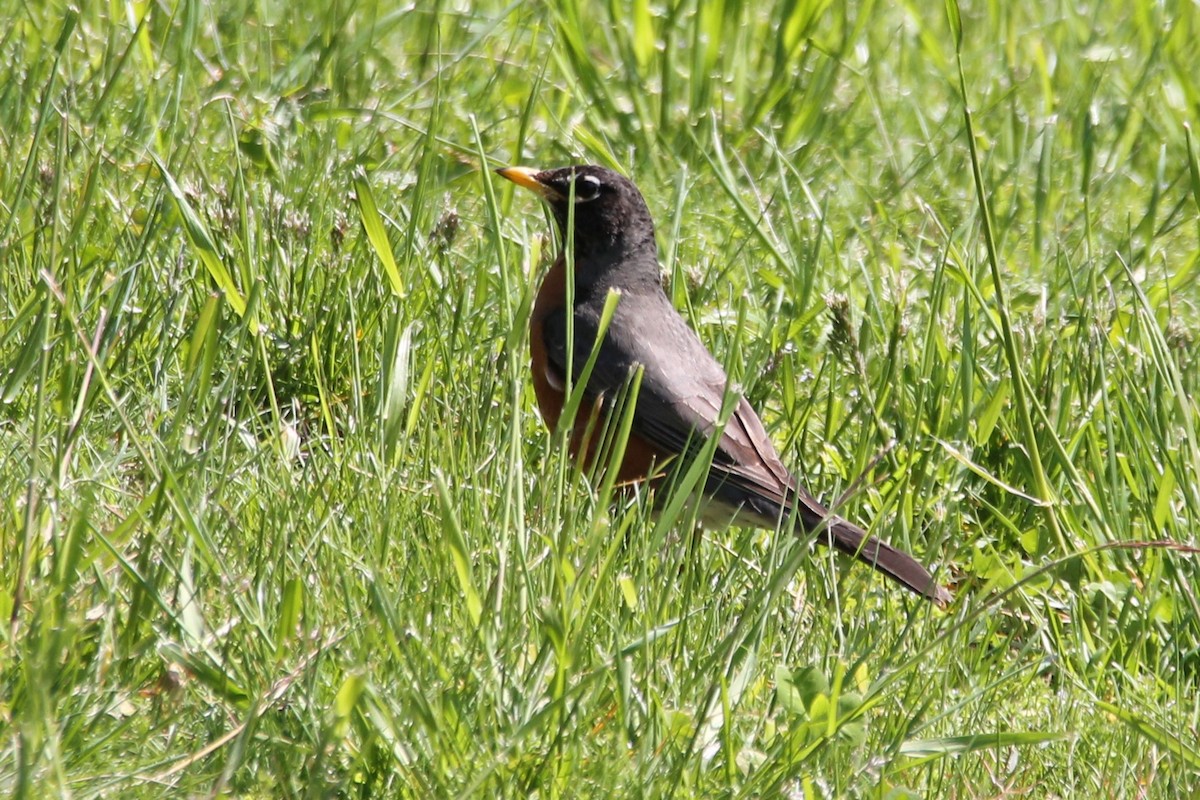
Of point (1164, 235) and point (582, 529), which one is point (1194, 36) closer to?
point (1164, 235)

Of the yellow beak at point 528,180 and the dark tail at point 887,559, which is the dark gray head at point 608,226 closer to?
the yellow beak at point 528,180

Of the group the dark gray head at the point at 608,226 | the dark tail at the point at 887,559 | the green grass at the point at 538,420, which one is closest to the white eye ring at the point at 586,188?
the dark gray head at the point at 608,226

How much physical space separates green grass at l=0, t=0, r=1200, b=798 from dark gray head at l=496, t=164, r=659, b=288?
208mm

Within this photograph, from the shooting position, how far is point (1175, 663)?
3014mm

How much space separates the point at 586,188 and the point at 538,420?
722 millimetres

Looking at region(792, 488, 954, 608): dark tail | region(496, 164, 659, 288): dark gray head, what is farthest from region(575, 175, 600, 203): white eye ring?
region(792, 488, 954, 608): dark tail

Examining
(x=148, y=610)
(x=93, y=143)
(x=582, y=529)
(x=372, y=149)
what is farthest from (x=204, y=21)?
(x=148, y=610)

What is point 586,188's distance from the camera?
433cm

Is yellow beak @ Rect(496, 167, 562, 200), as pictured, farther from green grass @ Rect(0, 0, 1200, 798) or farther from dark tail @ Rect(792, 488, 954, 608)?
dark tail @ Rect(792, 488, 954, 608)

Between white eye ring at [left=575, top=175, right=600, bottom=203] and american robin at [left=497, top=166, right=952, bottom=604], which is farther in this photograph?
white eye ring at [left=575, top=175, right=600, bottom=203]

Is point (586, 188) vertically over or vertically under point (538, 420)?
over

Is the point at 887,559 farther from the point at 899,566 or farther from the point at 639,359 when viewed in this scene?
the point at 639,359

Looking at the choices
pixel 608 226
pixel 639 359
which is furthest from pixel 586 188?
pixel 639 359

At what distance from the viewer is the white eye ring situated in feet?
14.1
